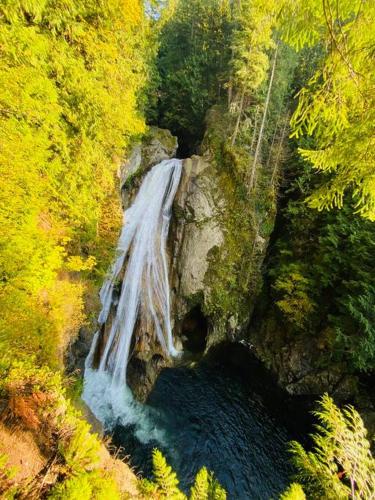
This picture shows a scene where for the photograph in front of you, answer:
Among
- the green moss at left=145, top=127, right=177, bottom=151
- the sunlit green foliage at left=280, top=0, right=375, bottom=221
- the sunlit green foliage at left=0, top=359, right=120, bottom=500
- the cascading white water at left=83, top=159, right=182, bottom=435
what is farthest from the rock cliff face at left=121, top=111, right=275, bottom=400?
the sunlit green foliage at left=280, top=0, right=375, bottom=221

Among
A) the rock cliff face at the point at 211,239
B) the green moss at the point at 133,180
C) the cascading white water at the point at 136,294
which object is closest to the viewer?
the cascading white water at the point at 136,294

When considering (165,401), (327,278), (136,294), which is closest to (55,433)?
(165,401)

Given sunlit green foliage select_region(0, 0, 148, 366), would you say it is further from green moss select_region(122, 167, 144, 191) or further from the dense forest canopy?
green moss select_region(122, 167, 144, 191)

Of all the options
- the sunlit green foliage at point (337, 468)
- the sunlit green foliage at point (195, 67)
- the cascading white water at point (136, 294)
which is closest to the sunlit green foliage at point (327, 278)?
the cascading white water at point (136, 294)

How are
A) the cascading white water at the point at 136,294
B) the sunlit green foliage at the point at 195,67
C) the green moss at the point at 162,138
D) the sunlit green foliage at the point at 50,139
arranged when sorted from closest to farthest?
the sunlit green foliage at the point at 50,139 → the cascading white water at the point at 136,294 → the green moss at the point at 162,138 → the sunlit green foliage at the point at 195,67

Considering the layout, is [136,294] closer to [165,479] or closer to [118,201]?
[118,201]

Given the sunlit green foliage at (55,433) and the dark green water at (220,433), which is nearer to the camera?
the sunlit green foliage at (55,433)

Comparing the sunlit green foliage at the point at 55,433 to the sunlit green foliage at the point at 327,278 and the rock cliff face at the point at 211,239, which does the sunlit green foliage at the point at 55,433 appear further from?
the sunlit green foliage at the point at 327,278

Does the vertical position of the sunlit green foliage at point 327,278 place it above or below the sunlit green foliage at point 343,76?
below
